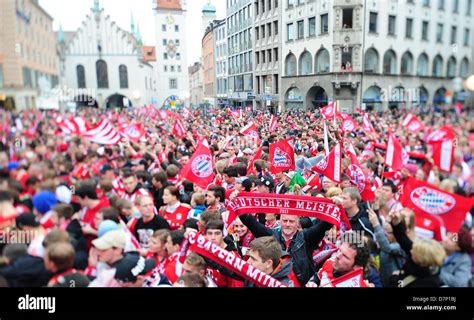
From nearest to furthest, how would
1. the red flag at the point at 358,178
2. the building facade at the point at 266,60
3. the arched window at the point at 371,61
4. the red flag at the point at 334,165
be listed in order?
the arched window at the point at 371,61
the building facade at the point at 266,60
the red flag at the point at 358,178
the red flag at the point at 334,165

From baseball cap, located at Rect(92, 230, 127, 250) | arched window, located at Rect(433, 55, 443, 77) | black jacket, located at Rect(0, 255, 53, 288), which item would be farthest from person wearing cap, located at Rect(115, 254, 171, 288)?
arched window, located at Rect(433, 55, 443, 77)

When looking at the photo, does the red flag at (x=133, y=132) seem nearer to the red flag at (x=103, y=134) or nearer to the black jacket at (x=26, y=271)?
the red flag at (x=103, y=134)

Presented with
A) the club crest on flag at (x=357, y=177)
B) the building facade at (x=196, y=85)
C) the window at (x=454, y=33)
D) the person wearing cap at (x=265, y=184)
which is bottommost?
the person wearing cap at (x=265, y=184)

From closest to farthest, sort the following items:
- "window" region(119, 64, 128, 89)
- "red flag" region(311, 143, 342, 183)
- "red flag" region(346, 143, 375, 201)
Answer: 1. "window" region(119, 64, 128, 89)
2. "red flag" region(346, 143, 375, 201)
3. "red flag" region(311, 143, 342, 183)

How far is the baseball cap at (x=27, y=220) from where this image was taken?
2248 millimetres

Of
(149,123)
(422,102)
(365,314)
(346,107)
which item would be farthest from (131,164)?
(422,102)

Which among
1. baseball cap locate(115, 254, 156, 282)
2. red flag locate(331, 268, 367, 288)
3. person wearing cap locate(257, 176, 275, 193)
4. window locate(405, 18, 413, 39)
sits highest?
window locate(405, 18, 413, 39)

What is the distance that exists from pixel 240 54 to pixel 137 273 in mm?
2162

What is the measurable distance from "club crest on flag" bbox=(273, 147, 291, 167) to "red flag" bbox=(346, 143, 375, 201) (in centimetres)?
67

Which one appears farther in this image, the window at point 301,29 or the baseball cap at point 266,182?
the baseball cap at point 266,182

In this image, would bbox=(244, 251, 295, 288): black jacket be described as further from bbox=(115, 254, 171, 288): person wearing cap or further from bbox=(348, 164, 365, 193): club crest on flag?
bbox=(348, 164, 365, 193): club crest on flag

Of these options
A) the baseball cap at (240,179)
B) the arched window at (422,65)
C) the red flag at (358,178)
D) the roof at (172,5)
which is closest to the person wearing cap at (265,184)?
the baseball cap at (240,179)

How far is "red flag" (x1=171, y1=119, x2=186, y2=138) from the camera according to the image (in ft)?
11.0

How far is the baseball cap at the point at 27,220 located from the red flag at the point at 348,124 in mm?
2607
